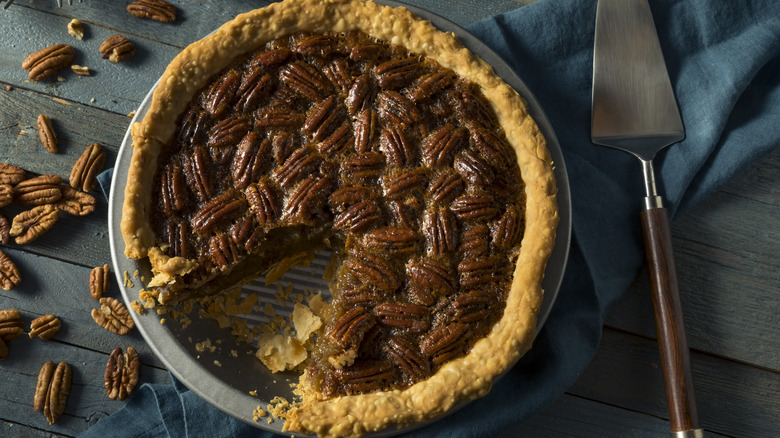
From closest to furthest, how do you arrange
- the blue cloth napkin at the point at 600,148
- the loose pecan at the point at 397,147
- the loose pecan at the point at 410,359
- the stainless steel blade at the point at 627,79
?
the loose pecan at the point at 410,359
the loose pecan at the point at 397,147
the blue cloth napkin at the point at 600,148
the stainless steel blade at the point at 627,79

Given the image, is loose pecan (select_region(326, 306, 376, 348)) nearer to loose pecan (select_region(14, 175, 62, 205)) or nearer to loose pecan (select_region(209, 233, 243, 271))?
loose pecan (select_region(209, 233, 243, 271))

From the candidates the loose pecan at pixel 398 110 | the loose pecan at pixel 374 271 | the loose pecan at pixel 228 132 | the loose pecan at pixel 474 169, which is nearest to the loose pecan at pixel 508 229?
the loose pecan at pixel 474 169

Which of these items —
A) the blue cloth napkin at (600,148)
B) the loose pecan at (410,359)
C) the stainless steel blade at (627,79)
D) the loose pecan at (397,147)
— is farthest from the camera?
the stainless steel blade at (627,79)

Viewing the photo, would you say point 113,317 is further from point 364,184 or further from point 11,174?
point 364,184

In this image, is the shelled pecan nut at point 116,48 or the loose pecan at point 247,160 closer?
the loose pecan at point 247,160

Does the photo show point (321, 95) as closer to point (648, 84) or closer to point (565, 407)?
point (648, 84)

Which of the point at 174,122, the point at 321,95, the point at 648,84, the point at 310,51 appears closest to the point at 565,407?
the point at 648,84

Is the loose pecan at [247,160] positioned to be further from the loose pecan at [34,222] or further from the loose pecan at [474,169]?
the loose pecan at [34,222]
